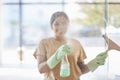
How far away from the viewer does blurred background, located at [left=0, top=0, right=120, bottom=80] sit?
252 cm

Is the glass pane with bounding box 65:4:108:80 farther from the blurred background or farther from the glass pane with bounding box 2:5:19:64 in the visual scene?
the glass pane with bounding box 2:5:19:64

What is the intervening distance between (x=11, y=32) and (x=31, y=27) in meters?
0.33

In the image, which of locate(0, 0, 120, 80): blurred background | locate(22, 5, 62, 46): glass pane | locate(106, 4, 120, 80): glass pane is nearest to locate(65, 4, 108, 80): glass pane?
locate(0, 0, 120, 80): blurred background

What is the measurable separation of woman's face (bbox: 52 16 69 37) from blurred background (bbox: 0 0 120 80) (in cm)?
97

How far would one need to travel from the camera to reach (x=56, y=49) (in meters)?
1.34

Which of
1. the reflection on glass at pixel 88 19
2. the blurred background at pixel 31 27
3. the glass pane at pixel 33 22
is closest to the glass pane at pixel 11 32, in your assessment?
the blurred background at pixel 31 27

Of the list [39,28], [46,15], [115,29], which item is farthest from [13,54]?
[115,29]

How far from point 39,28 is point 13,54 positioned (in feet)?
1.42

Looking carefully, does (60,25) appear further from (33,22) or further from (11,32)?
(11,32)

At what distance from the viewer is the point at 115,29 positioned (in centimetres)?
167

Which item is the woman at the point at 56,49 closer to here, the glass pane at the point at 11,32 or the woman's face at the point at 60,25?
the woman's face at the point at 60,25

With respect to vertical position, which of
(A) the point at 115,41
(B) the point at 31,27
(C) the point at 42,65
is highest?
(B) the point at 31,27

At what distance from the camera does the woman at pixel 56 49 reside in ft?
4.36

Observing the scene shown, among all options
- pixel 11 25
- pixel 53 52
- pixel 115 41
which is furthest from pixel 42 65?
pixel 11 25
